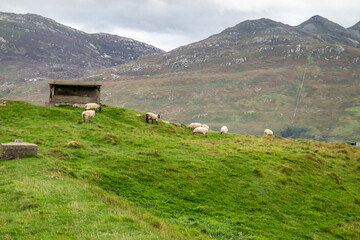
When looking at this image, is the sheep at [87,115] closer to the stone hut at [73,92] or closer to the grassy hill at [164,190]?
the grassy hill at [164,190]

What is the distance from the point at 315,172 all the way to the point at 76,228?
75.1 ft

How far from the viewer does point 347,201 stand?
2222 centimetres

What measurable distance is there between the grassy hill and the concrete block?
2.48 feet

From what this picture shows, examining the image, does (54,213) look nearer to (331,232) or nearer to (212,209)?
(212,209)

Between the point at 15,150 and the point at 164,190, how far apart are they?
996cm

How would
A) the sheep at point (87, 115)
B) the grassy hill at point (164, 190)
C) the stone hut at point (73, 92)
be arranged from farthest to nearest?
the stone hut at point (73, 92)
the sheep at point (87, 115)
the grassy hill at point (164, 190)

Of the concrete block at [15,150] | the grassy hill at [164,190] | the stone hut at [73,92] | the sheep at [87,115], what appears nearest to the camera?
the grassy hill at [164,190]

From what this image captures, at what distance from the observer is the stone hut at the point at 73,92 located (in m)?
45.7

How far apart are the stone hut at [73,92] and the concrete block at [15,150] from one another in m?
27.9

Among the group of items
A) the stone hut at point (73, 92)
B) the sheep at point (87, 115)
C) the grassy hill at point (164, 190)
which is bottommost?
the grassy hill at point (164, 190)

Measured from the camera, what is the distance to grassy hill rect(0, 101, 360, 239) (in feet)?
35.6

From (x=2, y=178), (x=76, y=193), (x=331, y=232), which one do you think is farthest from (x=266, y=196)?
(x=2, y=178)

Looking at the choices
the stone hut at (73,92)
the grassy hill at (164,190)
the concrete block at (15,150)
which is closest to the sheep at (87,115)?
the grassy hill at (164,190)

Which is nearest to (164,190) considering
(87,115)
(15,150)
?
(15,150)
